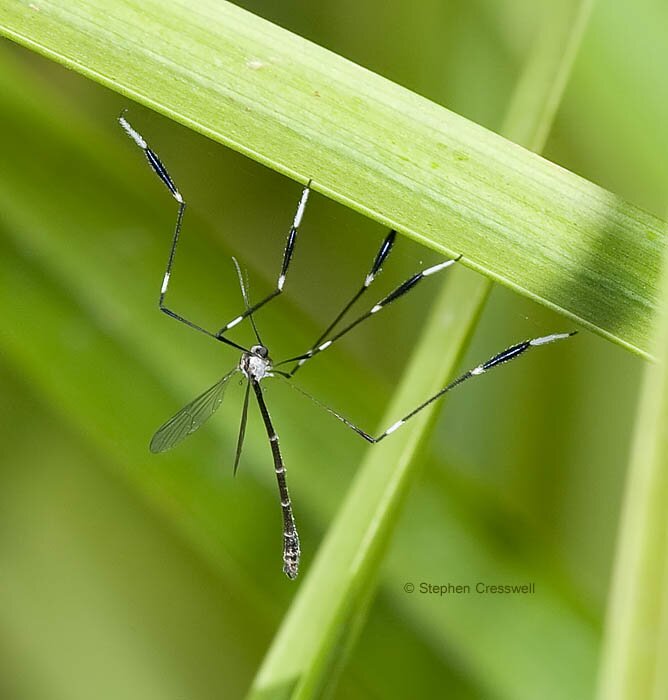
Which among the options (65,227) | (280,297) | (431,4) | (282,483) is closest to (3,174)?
(65,227)

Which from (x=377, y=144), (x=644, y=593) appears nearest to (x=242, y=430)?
(x=377, y=144)

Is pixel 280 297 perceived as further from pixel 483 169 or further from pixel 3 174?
pixel 483 169

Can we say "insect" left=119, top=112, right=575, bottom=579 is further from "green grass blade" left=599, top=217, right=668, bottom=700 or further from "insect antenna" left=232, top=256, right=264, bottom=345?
"green grass blade" left=599, top=217, right=668, bottom=700

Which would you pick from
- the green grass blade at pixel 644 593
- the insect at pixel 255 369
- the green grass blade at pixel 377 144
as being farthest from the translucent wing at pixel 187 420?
the green grass blade at pixel 644 593

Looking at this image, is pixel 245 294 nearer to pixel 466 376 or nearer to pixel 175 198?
pixel 175 198

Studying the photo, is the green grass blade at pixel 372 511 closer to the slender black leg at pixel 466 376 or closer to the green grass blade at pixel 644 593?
the slender black leg at pixel 466 376

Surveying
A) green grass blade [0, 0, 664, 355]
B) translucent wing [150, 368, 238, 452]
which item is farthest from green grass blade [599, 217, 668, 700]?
translucent wing [150, 368, 238, 452]
